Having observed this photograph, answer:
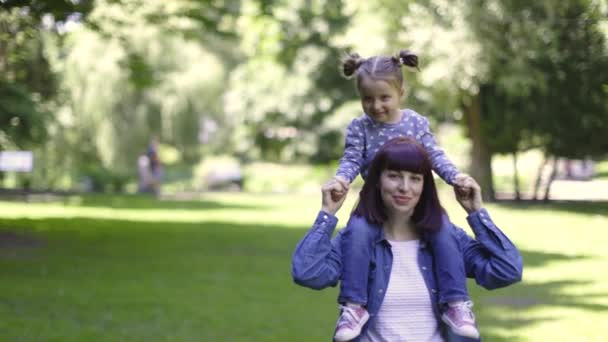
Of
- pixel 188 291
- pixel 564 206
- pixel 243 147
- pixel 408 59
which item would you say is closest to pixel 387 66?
pixel 408 59

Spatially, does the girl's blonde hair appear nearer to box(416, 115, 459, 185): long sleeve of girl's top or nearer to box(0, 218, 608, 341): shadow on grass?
box(416, 115, 459, 185): long sleeve of girl's top

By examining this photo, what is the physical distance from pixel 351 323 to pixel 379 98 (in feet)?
3.71

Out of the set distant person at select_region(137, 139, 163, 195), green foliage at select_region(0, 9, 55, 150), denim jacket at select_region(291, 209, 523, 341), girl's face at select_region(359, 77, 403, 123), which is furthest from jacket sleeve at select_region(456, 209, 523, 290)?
distant person at select_region(137, 139, 163, 195)

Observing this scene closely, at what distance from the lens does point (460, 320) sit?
3.59 m

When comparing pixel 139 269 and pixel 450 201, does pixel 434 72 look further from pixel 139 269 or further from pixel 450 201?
pixel 139 269

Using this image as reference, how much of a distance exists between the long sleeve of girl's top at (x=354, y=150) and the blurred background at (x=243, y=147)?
1113mm

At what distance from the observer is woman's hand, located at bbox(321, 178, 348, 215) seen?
141 inches

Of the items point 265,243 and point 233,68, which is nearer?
point 265,243

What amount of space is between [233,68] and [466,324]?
51.8 metres

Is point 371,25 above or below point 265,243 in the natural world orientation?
above

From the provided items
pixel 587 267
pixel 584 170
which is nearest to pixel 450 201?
pixel 584 170

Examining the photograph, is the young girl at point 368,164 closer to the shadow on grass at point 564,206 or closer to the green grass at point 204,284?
the green grass at point 204,284

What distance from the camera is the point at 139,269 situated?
44.4ft

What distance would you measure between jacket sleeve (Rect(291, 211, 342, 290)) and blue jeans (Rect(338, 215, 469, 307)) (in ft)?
0.19
